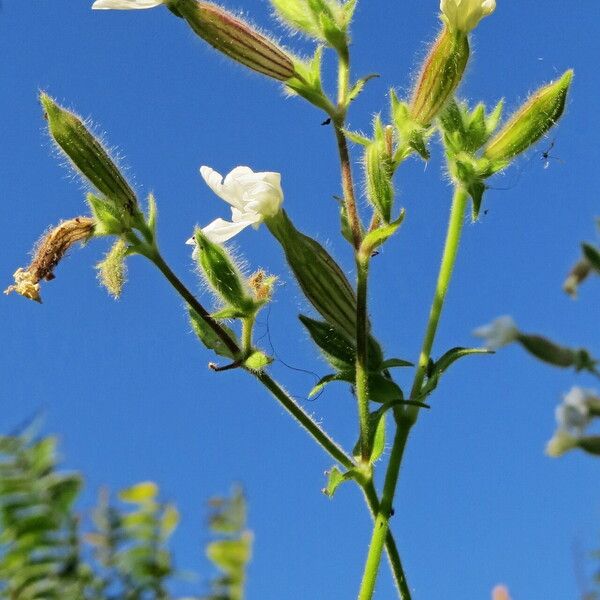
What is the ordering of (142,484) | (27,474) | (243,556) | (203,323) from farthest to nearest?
(203,323), (142,484), (243,556), (27,474)

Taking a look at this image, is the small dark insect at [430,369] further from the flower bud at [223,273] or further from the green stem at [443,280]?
the flower bud at [223,273]

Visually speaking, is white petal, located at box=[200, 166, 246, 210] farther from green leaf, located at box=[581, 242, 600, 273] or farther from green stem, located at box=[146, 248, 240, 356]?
green leaf, located at box=[581, 242, 600, 273]

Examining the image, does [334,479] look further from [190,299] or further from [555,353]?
[555,353]

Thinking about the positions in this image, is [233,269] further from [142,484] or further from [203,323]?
[142,484]

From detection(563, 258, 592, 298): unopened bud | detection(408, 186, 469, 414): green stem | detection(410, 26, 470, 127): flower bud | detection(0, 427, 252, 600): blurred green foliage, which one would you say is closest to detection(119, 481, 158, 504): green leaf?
detection(0, 427, 252, 600): blurred green foliage

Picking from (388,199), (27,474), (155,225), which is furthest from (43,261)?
(27,474)

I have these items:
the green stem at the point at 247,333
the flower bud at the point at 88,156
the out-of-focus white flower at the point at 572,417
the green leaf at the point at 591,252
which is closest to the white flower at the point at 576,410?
the out-of-focus white flower at the point at 572,417
